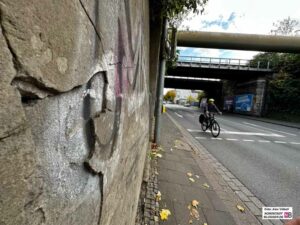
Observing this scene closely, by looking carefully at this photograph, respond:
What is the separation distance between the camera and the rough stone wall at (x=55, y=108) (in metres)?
0.56

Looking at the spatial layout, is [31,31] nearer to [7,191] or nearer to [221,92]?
[7,191]

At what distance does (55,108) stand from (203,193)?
3.96m

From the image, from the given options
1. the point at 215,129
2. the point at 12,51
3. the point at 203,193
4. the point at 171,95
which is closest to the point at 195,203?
the point at 203,193

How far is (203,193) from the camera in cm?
425

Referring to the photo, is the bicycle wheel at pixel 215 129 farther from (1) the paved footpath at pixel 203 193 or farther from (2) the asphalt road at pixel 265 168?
(1) the paved footpath at pixel 203 193

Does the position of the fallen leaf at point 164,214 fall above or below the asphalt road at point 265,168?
above

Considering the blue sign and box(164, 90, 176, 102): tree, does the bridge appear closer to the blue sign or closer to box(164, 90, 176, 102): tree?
the blue sign

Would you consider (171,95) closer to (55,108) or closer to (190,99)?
(190,99)

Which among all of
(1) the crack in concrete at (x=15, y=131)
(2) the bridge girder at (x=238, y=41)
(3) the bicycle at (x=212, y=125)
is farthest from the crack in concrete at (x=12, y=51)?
(2) the bridge girder at (x=238, y=41)

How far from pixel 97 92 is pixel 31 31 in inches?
19.8

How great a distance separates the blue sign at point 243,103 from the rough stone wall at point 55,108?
36.0 metres

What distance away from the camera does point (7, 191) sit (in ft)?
1.87

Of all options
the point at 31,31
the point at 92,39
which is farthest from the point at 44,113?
the point at 92,39

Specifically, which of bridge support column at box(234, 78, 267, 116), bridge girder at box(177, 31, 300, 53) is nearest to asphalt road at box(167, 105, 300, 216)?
bridge girder at box(177, 31, 300, 53)
